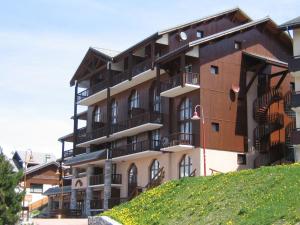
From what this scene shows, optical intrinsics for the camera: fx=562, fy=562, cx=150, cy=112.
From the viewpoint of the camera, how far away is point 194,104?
4075cm

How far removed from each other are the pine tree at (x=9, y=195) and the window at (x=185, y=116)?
57.3 ft

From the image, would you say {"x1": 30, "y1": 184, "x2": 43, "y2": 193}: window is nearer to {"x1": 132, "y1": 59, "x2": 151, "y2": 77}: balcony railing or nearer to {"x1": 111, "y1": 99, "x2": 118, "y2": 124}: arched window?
{"x1": 111, "y1": 99, "x2": 118, "y2": 124}: arched window

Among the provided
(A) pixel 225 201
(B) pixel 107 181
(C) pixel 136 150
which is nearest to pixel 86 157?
(B) pixel 107 181

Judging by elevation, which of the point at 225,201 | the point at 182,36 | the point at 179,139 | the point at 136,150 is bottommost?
the point at 225,201

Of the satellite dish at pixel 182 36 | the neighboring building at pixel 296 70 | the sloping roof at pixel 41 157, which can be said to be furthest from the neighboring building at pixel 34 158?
the neighboring building at pixel 296 70

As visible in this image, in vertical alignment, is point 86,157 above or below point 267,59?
below

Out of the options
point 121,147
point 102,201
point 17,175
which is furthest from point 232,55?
point 17,175

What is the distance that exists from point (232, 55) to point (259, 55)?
262 centimetres

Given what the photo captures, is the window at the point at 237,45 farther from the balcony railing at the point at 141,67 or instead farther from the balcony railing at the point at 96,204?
the balcony railing at the point at 96,204

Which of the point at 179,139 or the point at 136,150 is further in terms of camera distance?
the point at 136,150

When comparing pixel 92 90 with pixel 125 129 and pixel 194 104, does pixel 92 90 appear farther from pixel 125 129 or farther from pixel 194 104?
Answer: pixel 194 104

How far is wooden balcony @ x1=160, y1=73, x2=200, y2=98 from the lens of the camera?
40.1 m

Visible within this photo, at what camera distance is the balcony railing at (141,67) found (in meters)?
44.8

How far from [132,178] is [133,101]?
6.69 metres
